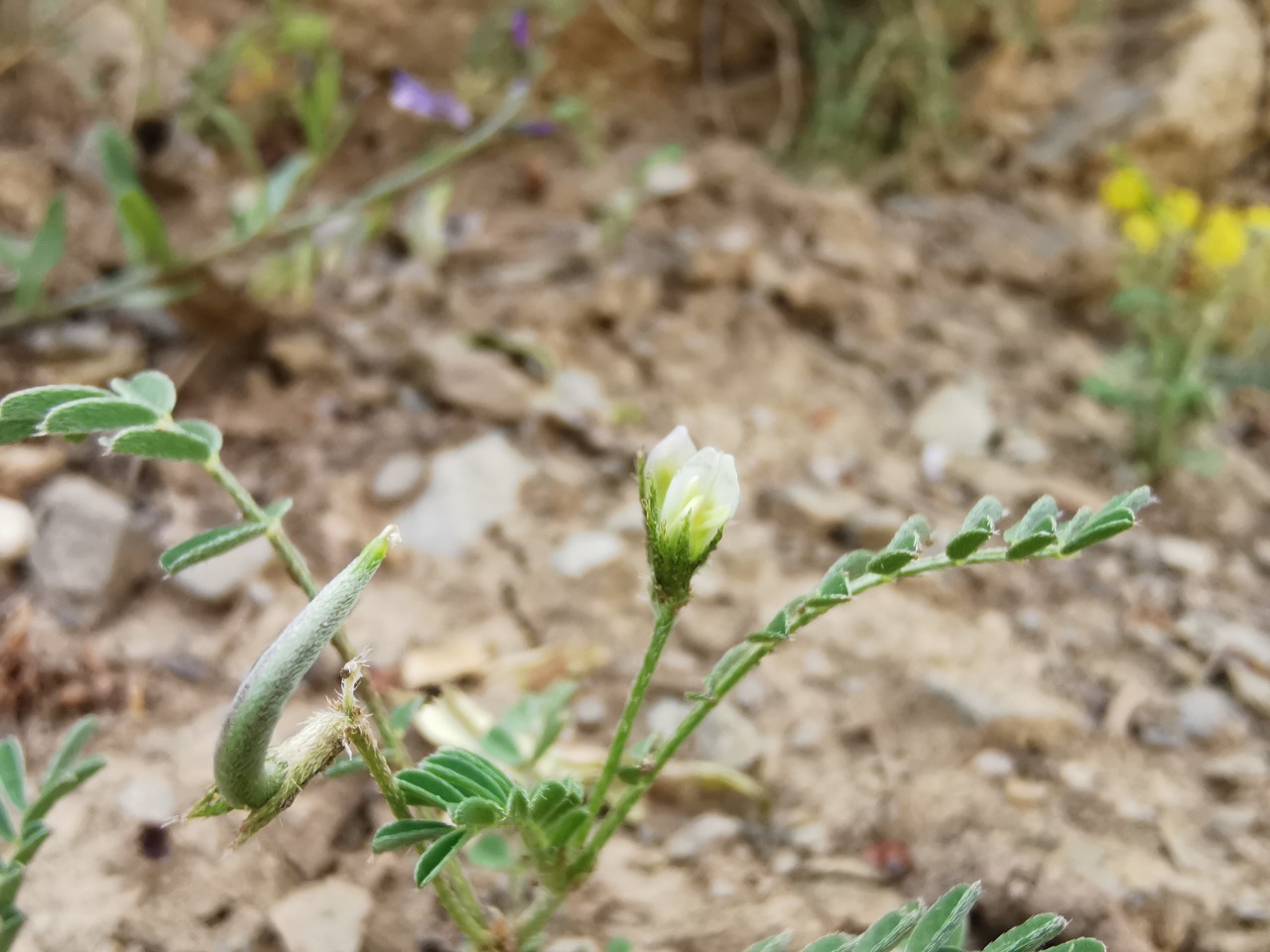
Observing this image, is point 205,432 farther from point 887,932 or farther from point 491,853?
point 887,932

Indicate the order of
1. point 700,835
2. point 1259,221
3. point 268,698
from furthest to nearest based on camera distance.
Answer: point 1259,221, point 700,835, point 268,698

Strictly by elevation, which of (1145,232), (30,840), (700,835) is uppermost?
(1145,232)

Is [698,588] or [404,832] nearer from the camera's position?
[404,832]

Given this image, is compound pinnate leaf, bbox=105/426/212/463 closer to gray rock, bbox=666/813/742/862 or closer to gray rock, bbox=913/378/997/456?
Answer: gray rock, bbox=666/813/742/862

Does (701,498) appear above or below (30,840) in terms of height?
above

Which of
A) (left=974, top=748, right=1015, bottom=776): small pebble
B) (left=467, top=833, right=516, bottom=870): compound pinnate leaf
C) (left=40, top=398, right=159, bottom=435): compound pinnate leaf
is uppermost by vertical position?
(left=40, top=398, right=159, bottom=435): compound pinnate leaf

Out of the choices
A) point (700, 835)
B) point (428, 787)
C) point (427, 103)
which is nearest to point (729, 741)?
point (700, 835)


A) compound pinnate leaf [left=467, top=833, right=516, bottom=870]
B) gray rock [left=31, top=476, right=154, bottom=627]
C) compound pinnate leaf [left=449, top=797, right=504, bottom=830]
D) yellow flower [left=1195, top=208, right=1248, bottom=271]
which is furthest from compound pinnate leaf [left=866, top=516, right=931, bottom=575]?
yellow flower [left=1195, top=208, right=1248, bottom=271]
